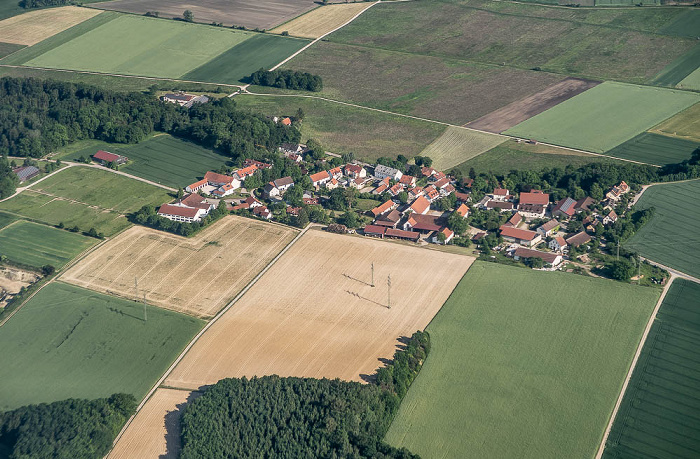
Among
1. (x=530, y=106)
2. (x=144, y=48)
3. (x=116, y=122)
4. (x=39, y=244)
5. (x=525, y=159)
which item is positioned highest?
(x=144, y=48)

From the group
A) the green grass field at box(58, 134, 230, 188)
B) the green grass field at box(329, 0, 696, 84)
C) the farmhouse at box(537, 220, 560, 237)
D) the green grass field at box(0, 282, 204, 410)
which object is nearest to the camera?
the green grass field at box(0, 282, 204, 410)

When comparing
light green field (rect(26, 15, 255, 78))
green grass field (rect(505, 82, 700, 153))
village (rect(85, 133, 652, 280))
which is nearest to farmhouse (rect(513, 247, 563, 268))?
village (rect(85, 133, 652, 280))

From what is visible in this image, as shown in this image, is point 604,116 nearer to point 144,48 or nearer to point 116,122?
point 116,122

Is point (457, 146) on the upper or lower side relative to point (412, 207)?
lower

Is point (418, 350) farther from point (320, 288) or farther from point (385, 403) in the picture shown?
point (320, 288)

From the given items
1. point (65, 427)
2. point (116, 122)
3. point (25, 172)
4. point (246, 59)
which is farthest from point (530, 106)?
point (65, 427)

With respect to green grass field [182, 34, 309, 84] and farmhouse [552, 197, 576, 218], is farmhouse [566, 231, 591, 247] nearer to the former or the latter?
farmhouse [552, 197, 576, 218]
